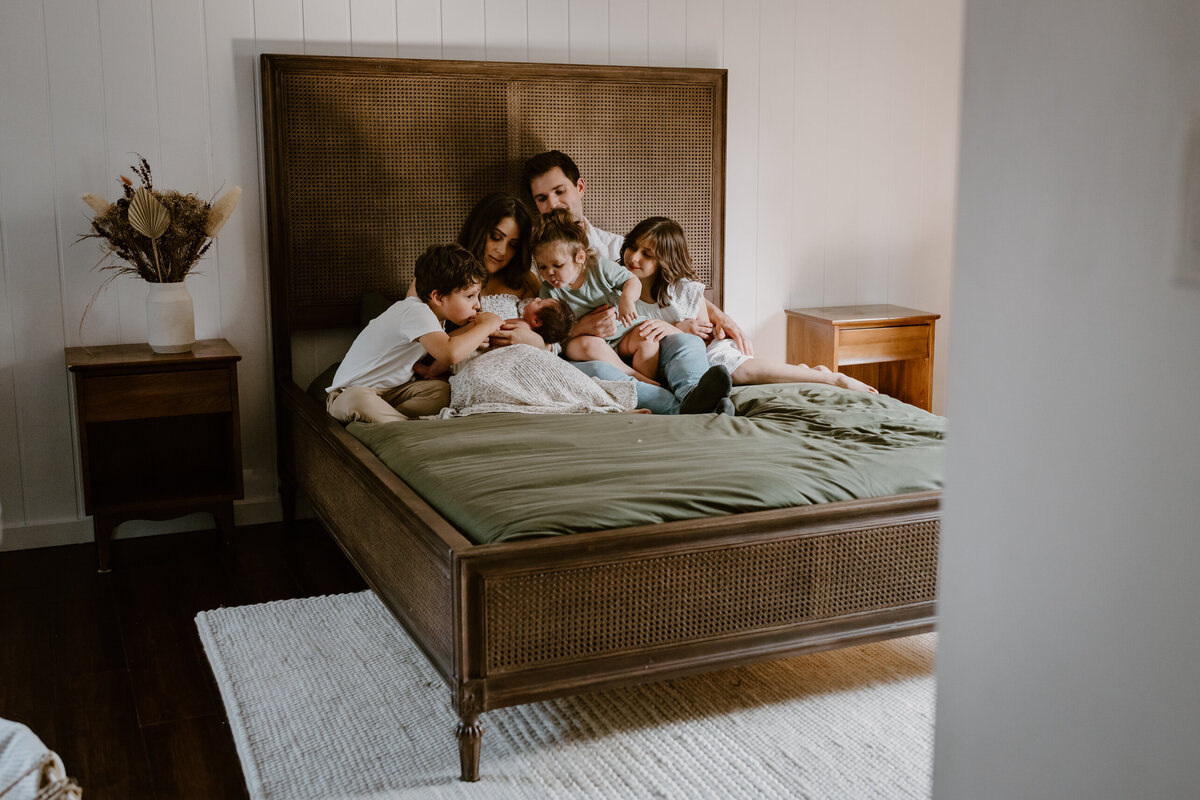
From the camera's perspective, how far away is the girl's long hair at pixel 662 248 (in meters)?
3.89

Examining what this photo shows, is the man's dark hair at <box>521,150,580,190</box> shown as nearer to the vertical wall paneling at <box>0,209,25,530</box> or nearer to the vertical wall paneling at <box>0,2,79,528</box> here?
the vertical wall paneling at <box>0,2,79,528</box>

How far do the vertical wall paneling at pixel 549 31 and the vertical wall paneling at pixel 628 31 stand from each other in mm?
172

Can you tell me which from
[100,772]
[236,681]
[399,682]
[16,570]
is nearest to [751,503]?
[399,682]

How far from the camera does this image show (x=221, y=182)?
3.56 m

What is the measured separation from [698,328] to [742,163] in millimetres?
843

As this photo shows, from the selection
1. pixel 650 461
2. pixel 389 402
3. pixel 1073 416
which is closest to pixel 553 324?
pixel 389 402

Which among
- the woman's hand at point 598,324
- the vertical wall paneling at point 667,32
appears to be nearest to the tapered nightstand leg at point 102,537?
the woman's hand at point 598,324

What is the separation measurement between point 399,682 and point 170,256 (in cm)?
162

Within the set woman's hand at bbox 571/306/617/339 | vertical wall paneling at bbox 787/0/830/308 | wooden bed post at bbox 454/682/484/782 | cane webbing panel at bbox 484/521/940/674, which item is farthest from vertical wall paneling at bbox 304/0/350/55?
wooden bed post at bbox 454/682/484/782

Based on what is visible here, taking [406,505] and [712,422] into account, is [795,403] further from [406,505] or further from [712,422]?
[406,505]

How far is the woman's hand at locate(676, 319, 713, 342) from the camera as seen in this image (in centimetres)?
381

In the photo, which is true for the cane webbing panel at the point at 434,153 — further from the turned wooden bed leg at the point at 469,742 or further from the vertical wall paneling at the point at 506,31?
the turned wooden bed leg at the point at 469,742

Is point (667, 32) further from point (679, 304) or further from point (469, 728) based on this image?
point (469, 728)

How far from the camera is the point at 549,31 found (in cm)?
391
